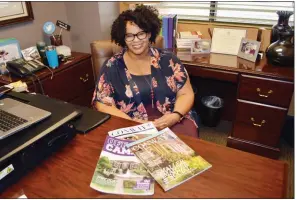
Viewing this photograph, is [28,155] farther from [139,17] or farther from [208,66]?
[208,66]

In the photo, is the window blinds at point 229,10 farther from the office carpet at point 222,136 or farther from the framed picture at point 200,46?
the office carpet at point 222,136

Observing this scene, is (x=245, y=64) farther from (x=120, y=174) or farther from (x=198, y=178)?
(x=120, y=174)

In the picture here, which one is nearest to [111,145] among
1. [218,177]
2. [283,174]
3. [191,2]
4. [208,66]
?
[218,177]

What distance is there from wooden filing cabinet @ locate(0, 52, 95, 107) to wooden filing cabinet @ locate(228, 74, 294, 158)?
1.24 meters

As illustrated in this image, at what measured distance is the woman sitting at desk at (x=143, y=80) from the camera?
154cm

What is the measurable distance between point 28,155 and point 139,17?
100 cm

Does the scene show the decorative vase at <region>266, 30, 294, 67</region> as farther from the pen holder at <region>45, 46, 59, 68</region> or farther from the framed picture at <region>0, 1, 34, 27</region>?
the framed picture at <region>0, 1, 34, 27</region>

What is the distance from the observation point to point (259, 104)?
183 cm

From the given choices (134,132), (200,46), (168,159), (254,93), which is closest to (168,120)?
(134,132)

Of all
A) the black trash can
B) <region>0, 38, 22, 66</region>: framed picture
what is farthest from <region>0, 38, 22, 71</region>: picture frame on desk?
the black trash can

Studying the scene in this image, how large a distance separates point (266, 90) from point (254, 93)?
3.2 inches

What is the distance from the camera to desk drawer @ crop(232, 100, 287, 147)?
5.99 feet

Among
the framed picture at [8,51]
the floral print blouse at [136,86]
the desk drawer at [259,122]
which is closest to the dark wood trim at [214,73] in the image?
the desk drawer at [259,122]

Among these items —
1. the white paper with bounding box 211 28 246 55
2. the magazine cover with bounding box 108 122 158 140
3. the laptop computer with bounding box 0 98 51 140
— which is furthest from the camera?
the white paper with bounding box 211 28 246 55
